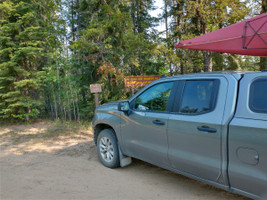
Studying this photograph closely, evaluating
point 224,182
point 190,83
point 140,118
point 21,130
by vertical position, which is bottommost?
point 21,130

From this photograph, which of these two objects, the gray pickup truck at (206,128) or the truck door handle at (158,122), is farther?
the truck door handle at (158,122)

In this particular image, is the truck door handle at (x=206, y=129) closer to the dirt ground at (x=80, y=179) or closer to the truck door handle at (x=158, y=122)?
→ the truck door handle at (x=158, y=122)

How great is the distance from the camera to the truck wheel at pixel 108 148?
4172 mm

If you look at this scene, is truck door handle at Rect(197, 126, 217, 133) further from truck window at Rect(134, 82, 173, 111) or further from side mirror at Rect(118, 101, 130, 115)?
side mirror at Rect(118, 101, 130, 115)

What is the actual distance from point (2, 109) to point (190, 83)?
8.27 m

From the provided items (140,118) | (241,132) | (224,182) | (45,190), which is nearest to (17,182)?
(45,190)

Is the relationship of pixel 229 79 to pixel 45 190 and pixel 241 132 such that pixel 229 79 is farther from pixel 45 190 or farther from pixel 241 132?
pixel 45 190

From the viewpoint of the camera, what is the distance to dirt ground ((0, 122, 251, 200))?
326 centimetres

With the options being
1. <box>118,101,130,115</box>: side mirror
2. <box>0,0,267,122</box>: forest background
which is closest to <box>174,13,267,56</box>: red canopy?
<box>118,101,130,115</box>: side mirror

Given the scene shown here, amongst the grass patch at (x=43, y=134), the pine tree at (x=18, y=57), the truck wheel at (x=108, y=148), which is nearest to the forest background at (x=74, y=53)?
the pine tree at (x=18, y=57)

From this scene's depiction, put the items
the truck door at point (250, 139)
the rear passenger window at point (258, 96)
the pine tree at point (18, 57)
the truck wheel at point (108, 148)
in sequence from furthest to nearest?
the pine tree at point (18, 57) → the truck wheel at point (108, 148) → the rear passenger window at point (258, 96) → the truck door at point (250, 139)

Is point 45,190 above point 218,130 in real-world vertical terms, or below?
below

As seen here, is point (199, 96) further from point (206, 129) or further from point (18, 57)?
point (18, 57)

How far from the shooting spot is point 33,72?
9133 mm
